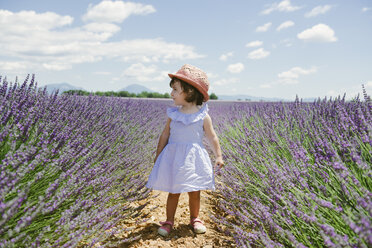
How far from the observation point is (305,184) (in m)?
1.34

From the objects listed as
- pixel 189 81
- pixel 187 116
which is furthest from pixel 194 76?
pixel 187 116

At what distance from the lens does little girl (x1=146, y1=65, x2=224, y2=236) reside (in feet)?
6.45

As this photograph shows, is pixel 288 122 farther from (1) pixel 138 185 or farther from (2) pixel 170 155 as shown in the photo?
(1) pixel 138 185

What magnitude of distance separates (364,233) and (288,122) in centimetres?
231

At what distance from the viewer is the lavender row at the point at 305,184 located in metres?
1.07

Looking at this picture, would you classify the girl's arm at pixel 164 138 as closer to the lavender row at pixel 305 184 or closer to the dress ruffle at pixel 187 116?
the dress ruffle at pixel 187 116

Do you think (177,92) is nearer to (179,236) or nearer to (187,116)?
(187,116)

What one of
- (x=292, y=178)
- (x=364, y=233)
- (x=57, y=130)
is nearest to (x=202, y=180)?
(x=292, y=178)

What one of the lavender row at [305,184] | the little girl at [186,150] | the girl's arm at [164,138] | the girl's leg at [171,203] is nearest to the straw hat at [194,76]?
the little girl at [186,150]

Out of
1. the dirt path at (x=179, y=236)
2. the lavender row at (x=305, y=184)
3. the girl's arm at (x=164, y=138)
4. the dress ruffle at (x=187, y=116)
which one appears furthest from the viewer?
the girl's arm at (x=164, y=138)

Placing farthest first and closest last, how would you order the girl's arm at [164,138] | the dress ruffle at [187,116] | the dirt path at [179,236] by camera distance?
the girl's arm at [164,138] → the dress ruffle at [187,116] → the dirt path at [179,236]

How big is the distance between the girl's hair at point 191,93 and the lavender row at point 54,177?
0.76m

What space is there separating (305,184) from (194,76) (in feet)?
3.53

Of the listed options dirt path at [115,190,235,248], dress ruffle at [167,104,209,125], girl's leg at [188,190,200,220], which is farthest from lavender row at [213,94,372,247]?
dress ruffle at [167,104,209,125]
